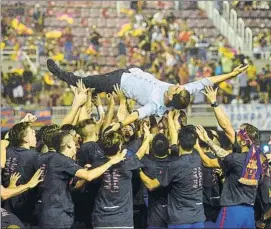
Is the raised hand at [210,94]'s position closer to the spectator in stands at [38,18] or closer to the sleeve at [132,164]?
the sleeve at [132,164]

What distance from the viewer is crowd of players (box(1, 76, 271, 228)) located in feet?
26.2

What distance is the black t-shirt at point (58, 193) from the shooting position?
7891 mm

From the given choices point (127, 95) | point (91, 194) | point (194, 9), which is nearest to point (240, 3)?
point (194, 9)

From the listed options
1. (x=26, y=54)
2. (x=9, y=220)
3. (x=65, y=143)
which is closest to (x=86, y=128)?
(x=65, y=143)

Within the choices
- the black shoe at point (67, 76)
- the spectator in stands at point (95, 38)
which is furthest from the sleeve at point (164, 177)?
the spectator in stands at point (95, 38)

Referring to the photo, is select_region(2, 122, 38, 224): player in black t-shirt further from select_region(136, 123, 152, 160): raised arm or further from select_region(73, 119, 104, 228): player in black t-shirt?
select_region(136, 123, 152, 160): raised arm

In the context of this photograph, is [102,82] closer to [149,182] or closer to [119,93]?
[119,93]

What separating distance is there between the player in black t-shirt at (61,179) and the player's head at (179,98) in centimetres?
151

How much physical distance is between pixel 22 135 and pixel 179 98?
6.15 feet

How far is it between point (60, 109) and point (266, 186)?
8385 mm

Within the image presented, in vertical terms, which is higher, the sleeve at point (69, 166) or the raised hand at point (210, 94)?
the raised hand at point (210, 94)

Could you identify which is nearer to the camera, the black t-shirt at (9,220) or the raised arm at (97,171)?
the raised arm at (97,171)

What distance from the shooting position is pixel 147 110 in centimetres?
929

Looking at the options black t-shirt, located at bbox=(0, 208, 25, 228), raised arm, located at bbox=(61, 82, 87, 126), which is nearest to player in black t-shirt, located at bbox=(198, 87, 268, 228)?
raised arm, located at bbox=(61, 82, 87, 126)
